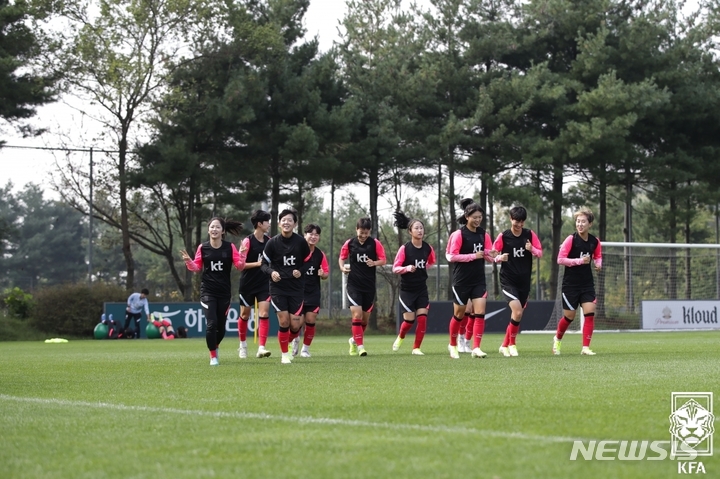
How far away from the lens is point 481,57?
43.7 meters

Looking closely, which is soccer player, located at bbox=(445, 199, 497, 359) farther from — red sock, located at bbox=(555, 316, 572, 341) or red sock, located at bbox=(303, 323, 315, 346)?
red sock, located at bbox=(303, 323, 315, 346)

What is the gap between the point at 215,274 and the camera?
47.9 ft

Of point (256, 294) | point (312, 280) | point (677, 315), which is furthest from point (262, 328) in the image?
point (677, 315)

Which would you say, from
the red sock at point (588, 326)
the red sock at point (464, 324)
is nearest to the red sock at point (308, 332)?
the red sock at point (464, 324)

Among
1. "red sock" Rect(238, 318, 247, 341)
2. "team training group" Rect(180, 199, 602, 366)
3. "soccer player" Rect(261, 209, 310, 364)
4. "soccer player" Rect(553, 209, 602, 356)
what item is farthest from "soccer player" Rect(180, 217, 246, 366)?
"soccer player" Rect(553, 209, 602, 356)

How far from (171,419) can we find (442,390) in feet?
9.32

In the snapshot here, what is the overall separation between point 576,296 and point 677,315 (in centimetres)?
2086

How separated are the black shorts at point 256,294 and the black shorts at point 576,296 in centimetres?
449

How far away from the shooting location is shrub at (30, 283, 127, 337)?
1542 inches

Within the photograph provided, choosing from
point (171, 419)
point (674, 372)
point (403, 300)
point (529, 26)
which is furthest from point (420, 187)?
point (171, 419)

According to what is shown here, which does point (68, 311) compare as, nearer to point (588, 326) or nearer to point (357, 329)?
point (357, 329)

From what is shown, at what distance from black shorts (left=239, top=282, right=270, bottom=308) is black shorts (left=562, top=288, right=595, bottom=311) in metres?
4.49

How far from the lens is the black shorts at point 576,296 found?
1590 cm

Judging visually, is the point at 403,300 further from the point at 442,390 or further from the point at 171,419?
the point at 171,419
